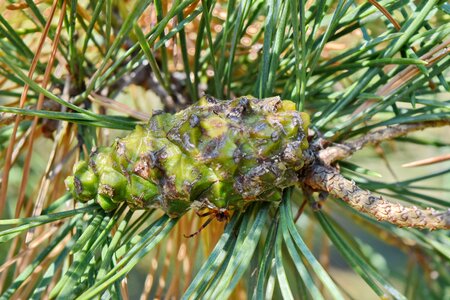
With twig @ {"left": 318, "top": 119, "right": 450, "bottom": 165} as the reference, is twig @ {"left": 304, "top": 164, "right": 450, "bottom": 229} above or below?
below

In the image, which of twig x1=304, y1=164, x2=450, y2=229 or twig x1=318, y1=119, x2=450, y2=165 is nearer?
twig x1=304, y1=164, x2=450, y2=229

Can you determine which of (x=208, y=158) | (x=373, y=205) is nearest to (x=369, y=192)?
(x=373, y=205)

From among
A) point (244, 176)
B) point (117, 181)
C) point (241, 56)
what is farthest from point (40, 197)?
point (241, 56)

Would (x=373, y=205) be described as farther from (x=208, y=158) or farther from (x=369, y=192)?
(x=208, y=158)

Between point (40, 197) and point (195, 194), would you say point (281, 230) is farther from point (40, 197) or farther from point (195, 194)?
point (40, 197)

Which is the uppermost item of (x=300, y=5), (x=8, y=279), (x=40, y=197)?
(x=300, y=5)
